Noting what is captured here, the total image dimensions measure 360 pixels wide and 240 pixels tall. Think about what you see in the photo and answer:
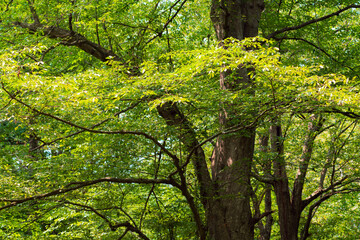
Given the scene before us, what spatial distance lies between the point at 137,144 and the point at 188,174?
140cm

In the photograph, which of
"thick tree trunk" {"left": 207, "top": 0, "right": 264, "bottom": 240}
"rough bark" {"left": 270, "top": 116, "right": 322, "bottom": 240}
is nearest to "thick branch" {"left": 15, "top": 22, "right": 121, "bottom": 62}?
"thick tree trunk" {"left": 207, "top": 0, "right": 264, "bottom": 240}

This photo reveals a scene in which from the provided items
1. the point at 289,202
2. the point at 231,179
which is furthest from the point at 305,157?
the point at 231,179

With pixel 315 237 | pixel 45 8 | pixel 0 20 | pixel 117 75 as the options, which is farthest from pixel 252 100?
pixel 315 237

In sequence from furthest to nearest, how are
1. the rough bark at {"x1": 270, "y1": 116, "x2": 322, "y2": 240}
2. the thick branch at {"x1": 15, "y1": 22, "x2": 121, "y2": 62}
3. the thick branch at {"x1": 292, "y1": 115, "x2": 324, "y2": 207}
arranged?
the rough bark at {"x1": 270, "y1": 116, "x2": 322, "y2": 240}
the thick branch at {"x1": 292, "y1": 115, "x2": 324, "y2": 207}
the thick branch at {"x1": 15, "y1": 22, "x2": 121, "y2": 62}

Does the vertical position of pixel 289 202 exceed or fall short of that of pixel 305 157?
it falls short

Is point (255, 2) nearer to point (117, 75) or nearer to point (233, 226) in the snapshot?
point (117, 75)

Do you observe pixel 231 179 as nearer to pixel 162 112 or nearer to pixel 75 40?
pixel 162 112

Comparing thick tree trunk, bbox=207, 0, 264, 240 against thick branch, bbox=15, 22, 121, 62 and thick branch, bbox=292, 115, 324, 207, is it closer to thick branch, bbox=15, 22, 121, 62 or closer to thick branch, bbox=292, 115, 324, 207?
thick branch, bbox=15, 22, 121, 62

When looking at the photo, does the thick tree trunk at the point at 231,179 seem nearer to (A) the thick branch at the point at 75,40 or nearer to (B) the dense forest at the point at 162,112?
(B) the dense forest at the point at 162,112

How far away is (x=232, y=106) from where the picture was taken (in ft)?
17.9

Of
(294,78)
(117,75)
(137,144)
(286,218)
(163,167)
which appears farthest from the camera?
(286,218)

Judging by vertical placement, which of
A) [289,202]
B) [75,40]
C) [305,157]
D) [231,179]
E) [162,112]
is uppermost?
[75,40]

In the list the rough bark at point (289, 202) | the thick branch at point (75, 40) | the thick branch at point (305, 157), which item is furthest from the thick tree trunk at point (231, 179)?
the rough bark at point (289, 202)

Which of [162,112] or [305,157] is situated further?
[305,157]
